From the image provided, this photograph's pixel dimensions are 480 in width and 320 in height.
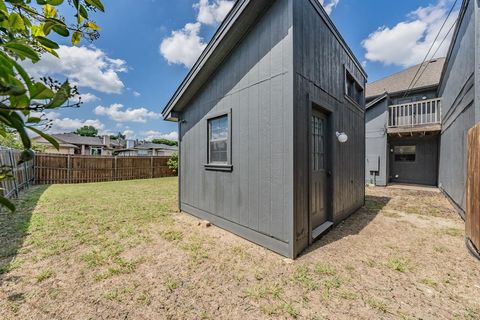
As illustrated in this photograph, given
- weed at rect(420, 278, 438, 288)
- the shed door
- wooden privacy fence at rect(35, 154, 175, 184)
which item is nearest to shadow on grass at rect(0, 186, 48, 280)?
the shed door

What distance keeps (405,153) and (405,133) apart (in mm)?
2207

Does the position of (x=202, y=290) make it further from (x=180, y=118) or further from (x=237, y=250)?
(x=180, y=118)

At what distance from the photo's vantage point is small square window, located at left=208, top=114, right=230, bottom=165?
443 cm

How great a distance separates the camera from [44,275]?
2.67 m

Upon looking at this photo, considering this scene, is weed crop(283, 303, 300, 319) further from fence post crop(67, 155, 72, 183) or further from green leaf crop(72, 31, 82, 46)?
fence post crop(67, 155, 72, 183)

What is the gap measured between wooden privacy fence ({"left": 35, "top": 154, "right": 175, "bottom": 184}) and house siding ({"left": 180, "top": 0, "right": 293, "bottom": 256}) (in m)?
10.9

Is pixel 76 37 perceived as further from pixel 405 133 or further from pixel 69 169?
pixel 69 169

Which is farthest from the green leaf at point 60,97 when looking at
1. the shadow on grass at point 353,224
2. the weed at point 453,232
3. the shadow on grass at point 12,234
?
the weed at point 453,232

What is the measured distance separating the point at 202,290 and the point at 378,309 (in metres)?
1.92

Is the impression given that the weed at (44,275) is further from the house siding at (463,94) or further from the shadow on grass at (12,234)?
the house siding at (463,94)

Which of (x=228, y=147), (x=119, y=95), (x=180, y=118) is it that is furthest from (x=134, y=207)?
(x=119, y=95)

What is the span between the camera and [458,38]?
5770mm

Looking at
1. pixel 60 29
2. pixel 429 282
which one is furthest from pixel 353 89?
pixel 60 29

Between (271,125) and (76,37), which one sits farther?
(271,125)
